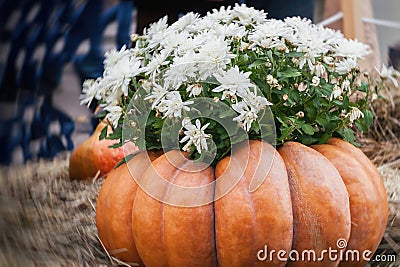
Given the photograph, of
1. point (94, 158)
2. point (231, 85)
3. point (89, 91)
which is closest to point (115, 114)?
point (89, 91)

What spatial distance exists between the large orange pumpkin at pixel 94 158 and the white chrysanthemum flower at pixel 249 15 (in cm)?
58

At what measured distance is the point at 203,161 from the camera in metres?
0.69

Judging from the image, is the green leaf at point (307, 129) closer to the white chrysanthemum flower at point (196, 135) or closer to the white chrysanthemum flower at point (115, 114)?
the white chrysanthemum flower at point (196, 135)

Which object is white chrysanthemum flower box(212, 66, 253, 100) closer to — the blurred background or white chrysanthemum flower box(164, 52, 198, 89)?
white chrysanthemum flower box(164, 52, 198, 89)

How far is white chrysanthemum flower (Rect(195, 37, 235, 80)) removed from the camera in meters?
0.65

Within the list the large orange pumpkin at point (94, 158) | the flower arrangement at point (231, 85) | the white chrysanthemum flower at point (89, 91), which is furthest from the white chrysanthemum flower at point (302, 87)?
the large orange pumpkin at point (94, 158)

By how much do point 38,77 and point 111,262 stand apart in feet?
1.03

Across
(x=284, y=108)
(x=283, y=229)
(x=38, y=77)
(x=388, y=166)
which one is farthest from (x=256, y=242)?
(x=388, y=166)

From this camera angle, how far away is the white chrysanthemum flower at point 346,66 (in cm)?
75

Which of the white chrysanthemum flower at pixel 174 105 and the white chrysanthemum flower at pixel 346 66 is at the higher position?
the white chrysanthemum flower at pixel 346 66

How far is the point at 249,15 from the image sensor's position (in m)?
0.78

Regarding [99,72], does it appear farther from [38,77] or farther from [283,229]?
[283,229]

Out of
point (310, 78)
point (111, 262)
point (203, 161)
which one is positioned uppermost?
point (310, 78)
